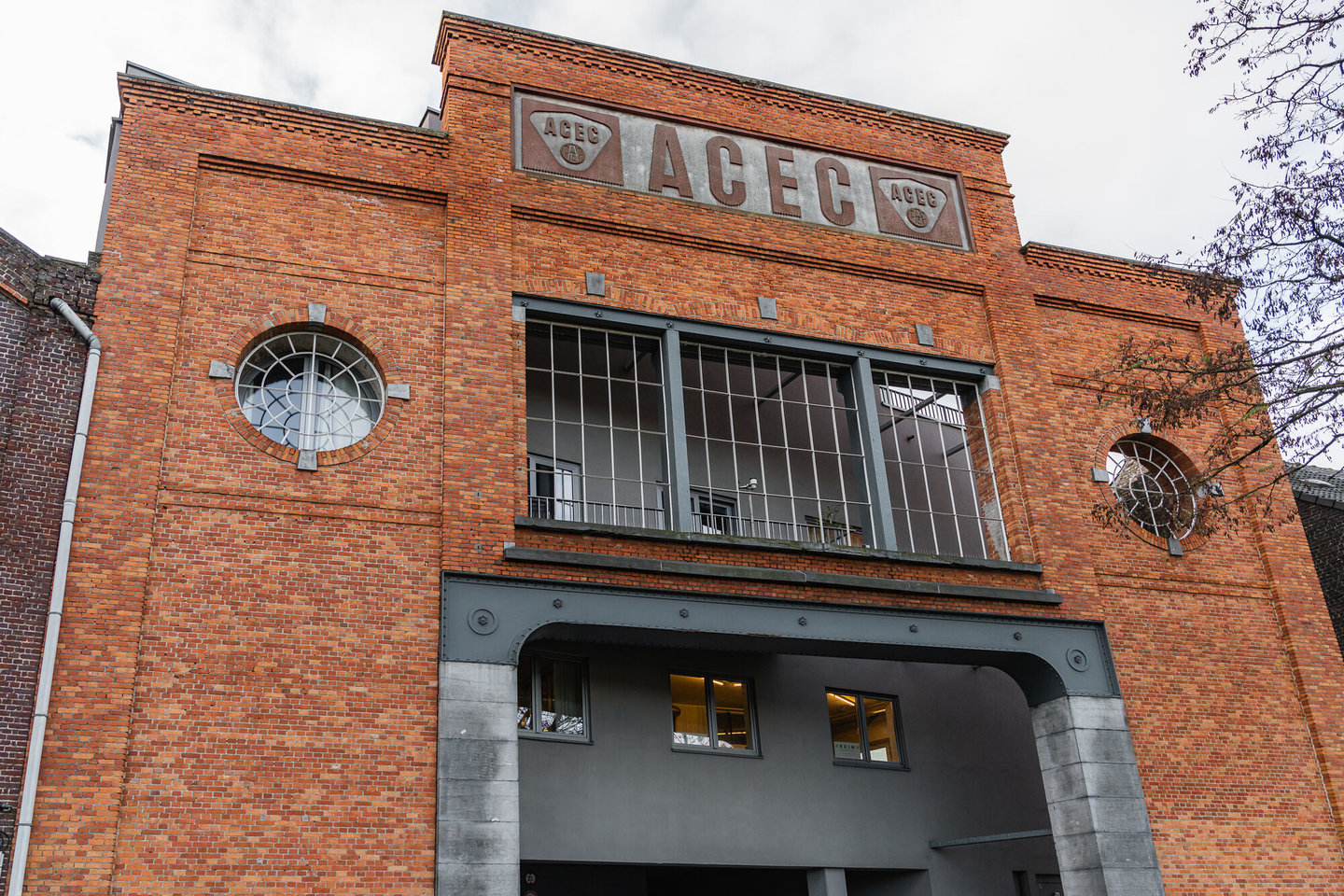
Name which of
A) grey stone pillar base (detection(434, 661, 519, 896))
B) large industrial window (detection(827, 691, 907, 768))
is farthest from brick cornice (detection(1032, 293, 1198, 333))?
grey stone pillar base (detection(434, 661, 519, 896))

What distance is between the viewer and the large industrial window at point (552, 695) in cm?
1461

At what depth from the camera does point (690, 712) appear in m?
15.8

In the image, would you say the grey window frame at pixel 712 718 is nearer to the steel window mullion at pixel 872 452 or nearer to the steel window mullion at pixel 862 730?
the steel window mullion at pixel 862 730

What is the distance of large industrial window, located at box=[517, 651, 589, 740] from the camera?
1461 cm

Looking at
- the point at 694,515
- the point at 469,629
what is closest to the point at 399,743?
the point at 469,629

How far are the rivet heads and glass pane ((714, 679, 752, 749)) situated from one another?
14.4 ft

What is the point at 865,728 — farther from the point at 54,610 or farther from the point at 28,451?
the point at 28,451

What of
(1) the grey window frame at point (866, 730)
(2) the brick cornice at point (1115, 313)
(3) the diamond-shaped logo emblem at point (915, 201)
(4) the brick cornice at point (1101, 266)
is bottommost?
(1) the grey window frame at point (866, 730)

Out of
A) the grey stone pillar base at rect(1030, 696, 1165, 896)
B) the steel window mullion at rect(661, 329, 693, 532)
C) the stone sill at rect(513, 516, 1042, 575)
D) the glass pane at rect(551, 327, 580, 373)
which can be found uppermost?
the glass pane at rect(551, 327, 580, 373)

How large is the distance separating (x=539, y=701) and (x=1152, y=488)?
31.8 feet

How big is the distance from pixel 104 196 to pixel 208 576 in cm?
655

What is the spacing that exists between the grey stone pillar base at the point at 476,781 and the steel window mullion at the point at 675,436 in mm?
2955

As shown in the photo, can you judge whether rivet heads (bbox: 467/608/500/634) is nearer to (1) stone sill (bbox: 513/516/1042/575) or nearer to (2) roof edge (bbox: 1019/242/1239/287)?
(1) stone sill (bbox: 513/516/1042/575)

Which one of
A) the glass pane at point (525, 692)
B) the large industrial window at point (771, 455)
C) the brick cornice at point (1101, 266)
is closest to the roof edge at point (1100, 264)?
the brick cornice at point (1101, 266)
